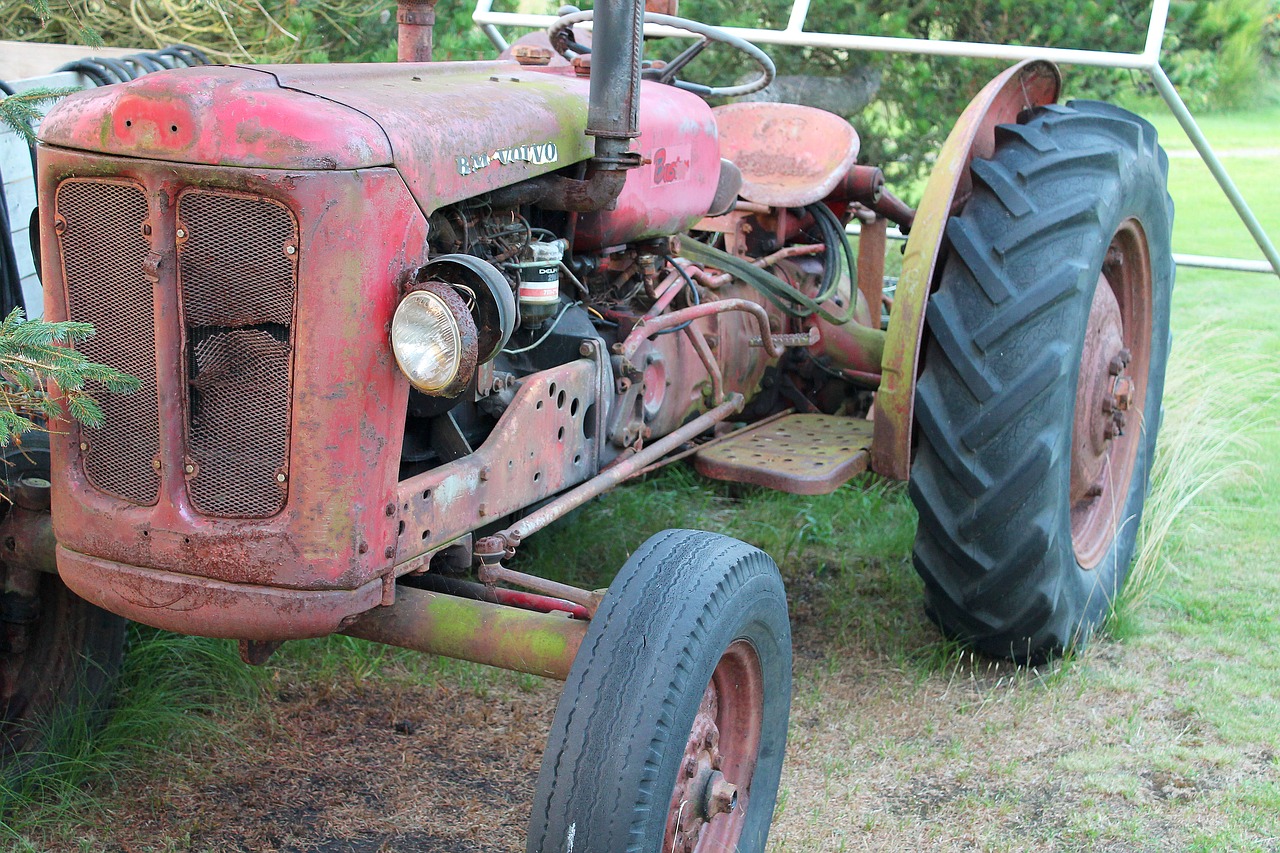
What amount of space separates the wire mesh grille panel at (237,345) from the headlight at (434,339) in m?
0.17

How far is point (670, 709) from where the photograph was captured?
2076 millimetres

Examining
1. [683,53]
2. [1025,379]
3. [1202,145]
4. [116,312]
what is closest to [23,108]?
[116,312]

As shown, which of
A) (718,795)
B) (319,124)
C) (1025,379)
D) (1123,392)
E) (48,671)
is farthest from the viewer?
(1123,392)

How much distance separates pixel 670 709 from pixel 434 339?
0.68m

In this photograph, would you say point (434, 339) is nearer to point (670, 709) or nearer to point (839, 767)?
point (670, 709)

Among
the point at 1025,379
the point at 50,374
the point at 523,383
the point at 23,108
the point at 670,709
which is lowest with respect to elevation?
the point at 670,709

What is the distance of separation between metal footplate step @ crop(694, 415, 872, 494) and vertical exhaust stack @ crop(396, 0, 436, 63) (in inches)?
46.1

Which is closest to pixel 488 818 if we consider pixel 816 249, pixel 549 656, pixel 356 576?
pixel 549 656

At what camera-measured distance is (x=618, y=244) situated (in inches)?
116

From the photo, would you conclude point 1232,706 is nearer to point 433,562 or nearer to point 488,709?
point 488,709

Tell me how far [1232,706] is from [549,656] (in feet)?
6.80

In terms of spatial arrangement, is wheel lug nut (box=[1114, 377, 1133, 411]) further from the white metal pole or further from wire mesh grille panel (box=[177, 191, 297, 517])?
wire mesh grille panel (box=[177, 191, 297, 517])

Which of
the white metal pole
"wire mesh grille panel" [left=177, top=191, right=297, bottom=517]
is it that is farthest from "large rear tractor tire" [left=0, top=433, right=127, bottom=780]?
the white metal pole

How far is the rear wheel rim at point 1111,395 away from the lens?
3545mm
